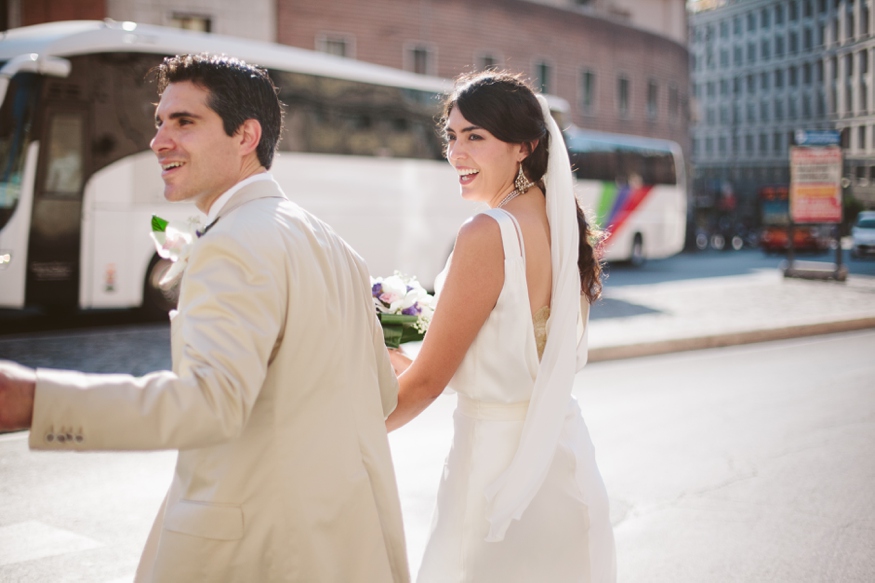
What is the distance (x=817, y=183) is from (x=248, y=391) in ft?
64.5

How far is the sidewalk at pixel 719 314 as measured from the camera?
1057 cm

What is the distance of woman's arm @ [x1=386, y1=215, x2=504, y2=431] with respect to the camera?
7.69ft

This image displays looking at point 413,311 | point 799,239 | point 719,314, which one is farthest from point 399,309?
point 799,239

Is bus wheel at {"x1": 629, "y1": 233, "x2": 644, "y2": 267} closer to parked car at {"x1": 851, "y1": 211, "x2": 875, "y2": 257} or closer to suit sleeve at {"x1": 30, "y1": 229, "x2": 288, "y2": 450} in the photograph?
parked car at {"x1": 851, "y1": 211, "x2": 875, "y2": 257}

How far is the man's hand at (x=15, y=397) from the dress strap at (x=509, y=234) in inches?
49.9

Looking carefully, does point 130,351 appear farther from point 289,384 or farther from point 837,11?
point 837,11

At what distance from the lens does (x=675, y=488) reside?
522 cm

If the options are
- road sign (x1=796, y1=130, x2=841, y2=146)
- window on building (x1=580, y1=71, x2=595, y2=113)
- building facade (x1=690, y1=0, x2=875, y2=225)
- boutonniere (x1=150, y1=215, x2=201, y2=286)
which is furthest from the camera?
building facade (x1=690, y1=0, x2=875, y2=225)

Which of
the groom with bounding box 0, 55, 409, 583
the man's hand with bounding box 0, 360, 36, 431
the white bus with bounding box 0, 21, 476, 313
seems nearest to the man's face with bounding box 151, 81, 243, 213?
the groom with bounding box 0, 55, 409, 583

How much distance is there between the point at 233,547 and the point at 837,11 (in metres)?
91.7

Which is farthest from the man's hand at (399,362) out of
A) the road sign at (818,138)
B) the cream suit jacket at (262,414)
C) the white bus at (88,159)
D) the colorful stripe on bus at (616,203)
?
the colorful stripe on bus at (616,203)

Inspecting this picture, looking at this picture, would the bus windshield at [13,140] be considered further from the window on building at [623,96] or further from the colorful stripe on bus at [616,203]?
the window on building at [623,96]

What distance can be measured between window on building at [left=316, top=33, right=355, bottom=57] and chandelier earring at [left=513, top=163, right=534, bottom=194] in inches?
967

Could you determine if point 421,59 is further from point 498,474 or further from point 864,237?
point 498,474
